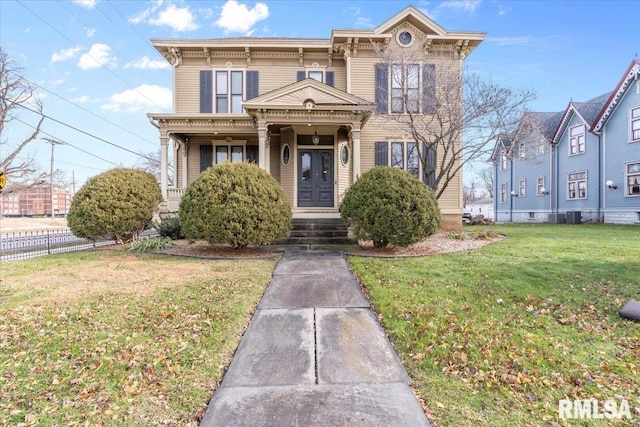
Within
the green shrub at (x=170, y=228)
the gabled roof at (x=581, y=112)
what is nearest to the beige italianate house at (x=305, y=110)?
the green shrub at (x=170, y=228)

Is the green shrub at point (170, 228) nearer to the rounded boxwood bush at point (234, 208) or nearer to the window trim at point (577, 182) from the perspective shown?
the rounded boxwood bush at point (234, 208)

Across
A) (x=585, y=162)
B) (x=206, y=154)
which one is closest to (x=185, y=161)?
(x=206, y=154)

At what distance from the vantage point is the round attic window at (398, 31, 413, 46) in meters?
13.1

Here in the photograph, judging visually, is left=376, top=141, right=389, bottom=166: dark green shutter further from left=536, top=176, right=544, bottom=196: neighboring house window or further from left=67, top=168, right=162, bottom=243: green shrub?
left=536, top=176, right=544, bottom=196: neighboring house window

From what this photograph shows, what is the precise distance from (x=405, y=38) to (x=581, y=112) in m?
15.7

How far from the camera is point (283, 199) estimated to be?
887 cm

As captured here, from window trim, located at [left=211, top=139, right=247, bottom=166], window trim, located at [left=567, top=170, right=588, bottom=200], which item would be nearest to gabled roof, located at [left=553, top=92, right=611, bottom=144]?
window trim, located at [left=567, top=170, right=588, bottom=200]

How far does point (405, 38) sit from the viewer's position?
43.1 ft

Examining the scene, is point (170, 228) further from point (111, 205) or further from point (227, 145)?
point (227, 145)

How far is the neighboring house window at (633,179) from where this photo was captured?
58.3 feet

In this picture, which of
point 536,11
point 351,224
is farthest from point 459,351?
point 536,11

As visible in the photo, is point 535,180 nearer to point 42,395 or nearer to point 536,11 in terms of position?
point 536,11

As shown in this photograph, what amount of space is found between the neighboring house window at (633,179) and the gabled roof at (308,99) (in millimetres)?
16986

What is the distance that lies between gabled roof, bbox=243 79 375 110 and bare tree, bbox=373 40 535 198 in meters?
2.02
